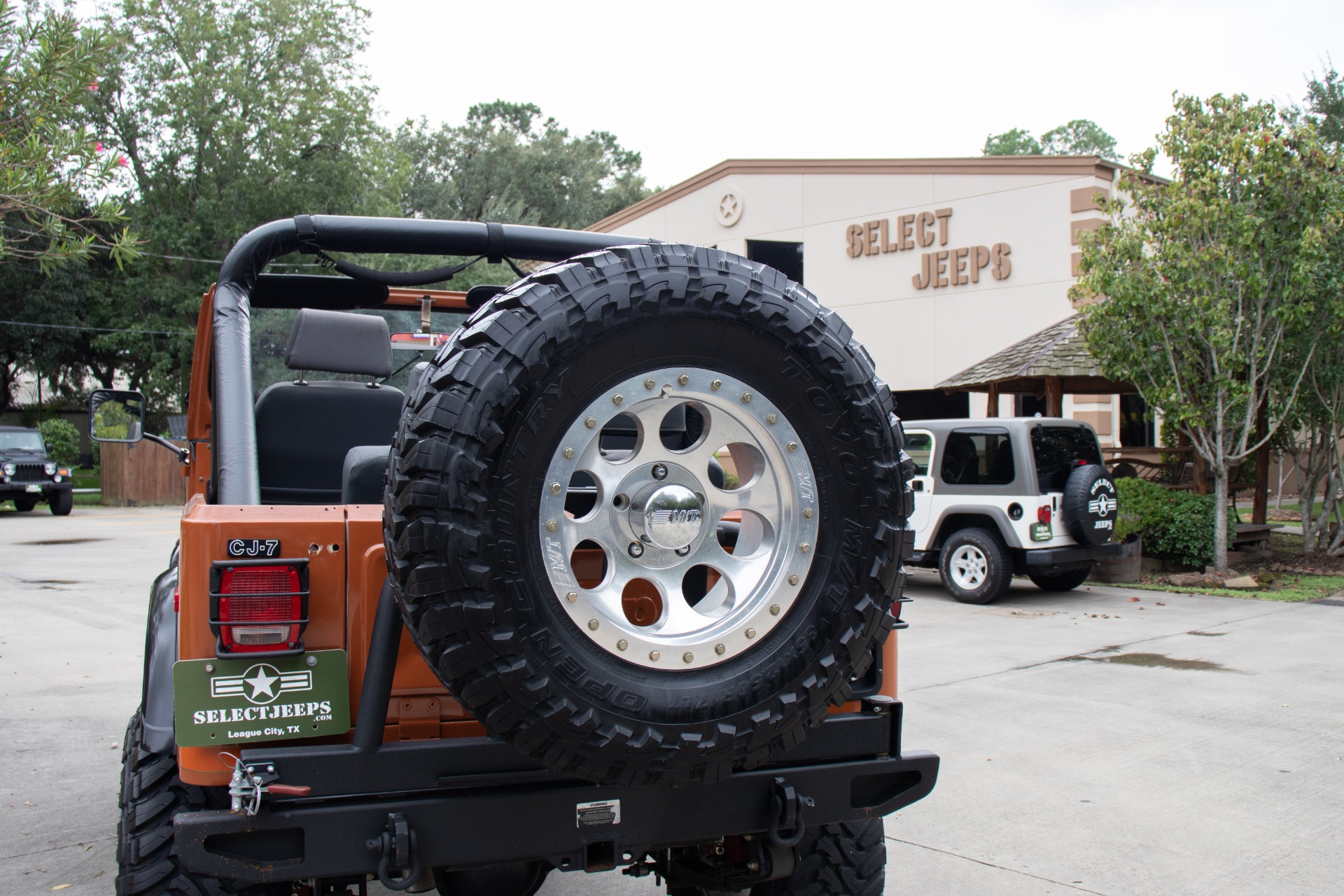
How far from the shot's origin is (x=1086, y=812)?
4.44 metres

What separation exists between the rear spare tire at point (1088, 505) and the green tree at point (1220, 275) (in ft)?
6.76

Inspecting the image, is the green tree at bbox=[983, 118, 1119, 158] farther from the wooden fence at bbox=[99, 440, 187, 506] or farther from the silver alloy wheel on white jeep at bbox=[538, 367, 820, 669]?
the silver alloy wheel on white jeep at bbox=[538, 367, 820, 669]

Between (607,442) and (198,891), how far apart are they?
63.8 inches

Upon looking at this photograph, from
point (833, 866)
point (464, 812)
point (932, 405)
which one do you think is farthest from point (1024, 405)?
point (464, 812)

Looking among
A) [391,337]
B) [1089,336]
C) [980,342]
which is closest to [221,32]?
[980,342]

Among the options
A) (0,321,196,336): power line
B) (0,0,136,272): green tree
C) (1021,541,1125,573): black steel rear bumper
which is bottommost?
(1021,541,1125,573): black steel rear bumper

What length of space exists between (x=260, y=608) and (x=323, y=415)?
1607mm

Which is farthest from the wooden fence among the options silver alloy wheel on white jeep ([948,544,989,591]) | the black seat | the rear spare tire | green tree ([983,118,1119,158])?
green tree ([983,118,1119,158])

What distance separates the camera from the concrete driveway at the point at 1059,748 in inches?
151

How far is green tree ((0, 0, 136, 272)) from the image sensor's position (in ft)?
18.3

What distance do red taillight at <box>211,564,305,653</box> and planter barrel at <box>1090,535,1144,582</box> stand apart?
11.3 m

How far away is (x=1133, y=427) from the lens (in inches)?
772

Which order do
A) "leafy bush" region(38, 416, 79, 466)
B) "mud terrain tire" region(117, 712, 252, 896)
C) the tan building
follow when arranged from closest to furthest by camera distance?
"mud terrain tire" region(117, 712, 252, 896), the tan building, "leafy bush" region(38, 416, 79, 466)

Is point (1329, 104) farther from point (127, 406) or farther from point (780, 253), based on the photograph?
point (127, 406)
